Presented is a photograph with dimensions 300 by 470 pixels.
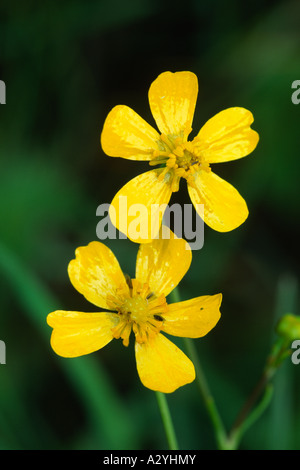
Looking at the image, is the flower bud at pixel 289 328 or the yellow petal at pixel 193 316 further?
the flower bud at pixel 289 328

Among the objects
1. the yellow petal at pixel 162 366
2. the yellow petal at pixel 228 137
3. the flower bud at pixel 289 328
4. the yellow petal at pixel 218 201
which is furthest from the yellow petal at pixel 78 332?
the yellow petal at pixel 228 137

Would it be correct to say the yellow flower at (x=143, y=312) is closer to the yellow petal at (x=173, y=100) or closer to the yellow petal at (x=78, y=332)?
the yellow petal at (x=78, y=332)

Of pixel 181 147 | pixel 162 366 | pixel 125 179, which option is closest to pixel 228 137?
pixel 181 147

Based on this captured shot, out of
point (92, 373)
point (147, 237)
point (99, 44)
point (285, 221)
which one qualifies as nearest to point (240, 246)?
point (285, 221)

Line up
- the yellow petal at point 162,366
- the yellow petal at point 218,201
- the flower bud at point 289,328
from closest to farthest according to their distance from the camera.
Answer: the yellow petal at point 162,366
the yellow petal at point 218,201
the flower bud at point 289,328

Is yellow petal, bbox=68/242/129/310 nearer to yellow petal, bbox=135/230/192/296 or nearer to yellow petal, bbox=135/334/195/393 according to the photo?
yellow petal, bbox=135/230/192/296

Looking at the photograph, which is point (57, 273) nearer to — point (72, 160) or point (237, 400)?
point (72, 160)

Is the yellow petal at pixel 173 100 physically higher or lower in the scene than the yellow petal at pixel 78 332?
higher

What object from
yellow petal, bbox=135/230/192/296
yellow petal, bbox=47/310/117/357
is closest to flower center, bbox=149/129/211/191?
yellow petal, bbox=135/230/192/296
